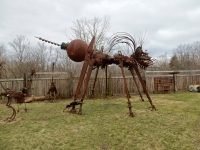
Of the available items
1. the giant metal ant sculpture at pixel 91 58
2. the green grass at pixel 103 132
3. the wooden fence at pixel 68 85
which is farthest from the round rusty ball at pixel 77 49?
the wooden fence at pixel 68 85

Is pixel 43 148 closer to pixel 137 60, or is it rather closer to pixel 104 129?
pixel 104 129

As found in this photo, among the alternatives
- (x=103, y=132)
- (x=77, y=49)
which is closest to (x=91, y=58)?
(x=77, y=49)

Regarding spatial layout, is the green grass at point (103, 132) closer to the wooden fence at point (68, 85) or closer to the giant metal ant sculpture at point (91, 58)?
the giant metal ant sculpture at point (91, 58)

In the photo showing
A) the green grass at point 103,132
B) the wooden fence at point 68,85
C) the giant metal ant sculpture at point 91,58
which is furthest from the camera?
the wooden fence at point 68,85

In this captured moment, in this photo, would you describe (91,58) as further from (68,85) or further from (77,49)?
(68,85)

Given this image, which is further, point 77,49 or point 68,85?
point 68,85

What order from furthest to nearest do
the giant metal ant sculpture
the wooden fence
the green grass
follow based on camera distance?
the wooden fence, the giant metal ant sculpture, the green grass

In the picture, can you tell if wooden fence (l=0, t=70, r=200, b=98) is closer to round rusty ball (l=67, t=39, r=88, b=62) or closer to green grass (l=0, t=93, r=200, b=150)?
green grass (l=0, t=93, r=200, b=150)

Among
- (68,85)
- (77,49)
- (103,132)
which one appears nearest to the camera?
(103,132)

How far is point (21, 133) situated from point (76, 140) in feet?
5.13

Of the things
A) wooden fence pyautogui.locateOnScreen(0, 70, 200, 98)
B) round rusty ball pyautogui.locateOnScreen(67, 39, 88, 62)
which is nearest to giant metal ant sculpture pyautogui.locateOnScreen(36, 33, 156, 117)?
round rusty ball pyautogui.locateOnScreen(67, 39, 88, 62)

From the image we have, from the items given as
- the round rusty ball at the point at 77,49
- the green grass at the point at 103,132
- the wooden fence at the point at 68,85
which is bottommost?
the green grass at the point at 103,132

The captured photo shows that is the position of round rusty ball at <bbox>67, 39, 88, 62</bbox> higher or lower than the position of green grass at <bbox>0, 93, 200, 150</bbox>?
higher

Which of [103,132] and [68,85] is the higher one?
[68,85]
